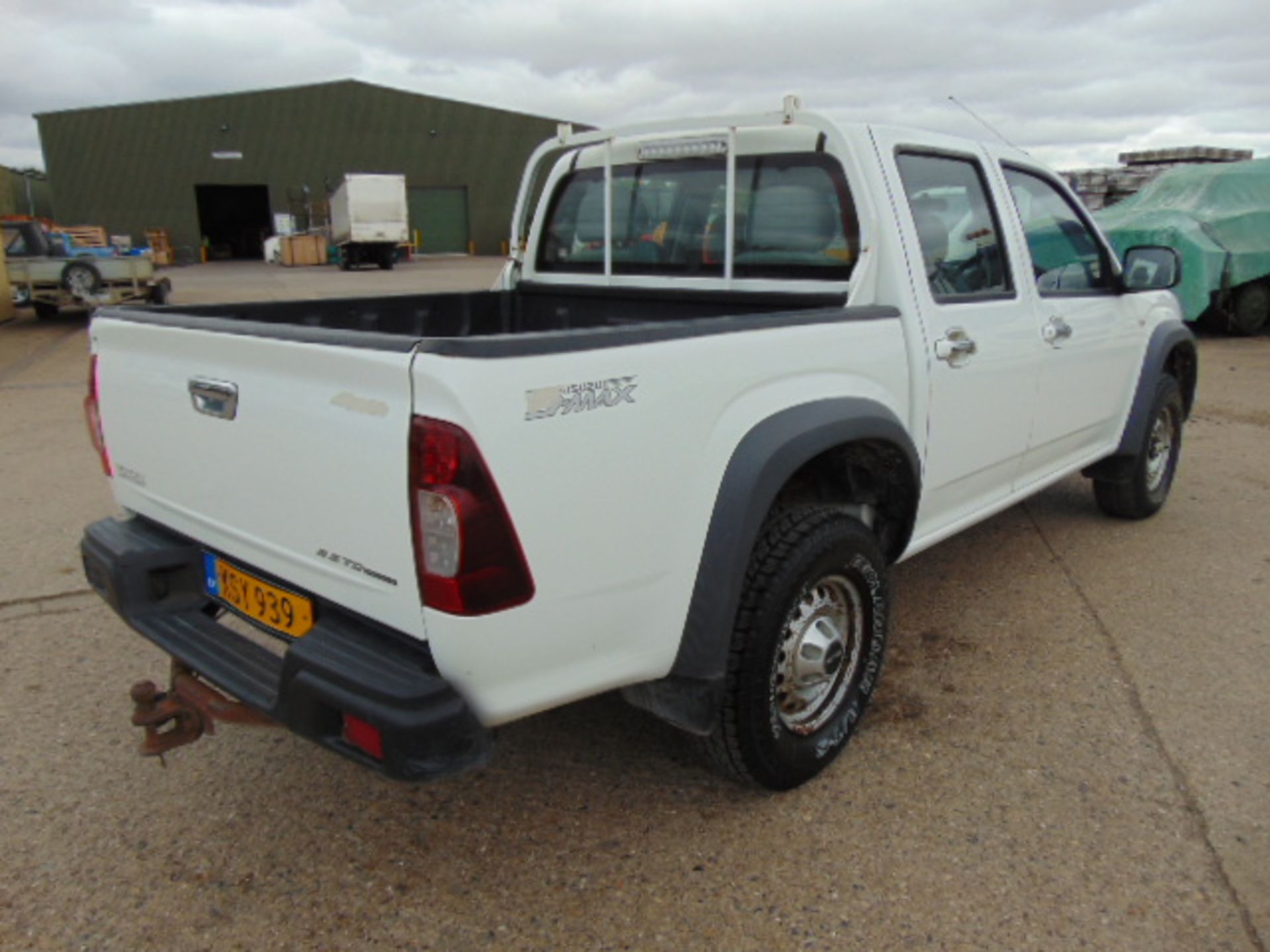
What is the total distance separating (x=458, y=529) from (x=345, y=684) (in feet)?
1.34

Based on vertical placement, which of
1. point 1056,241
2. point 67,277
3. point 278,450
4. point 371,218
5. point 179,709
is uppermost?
point 1056,241

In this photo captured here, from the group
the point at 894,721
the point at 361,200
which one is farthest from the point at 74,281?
the point at 361,200

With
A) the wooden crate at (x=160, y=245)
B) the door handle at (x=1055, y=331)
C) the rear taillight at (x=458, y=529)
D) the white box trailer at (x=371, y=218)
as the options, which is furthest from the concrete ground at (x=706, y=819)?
the wooden crate at (x=160, y=245)

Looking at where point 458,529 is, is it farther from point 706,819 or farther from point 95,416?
point 95,416

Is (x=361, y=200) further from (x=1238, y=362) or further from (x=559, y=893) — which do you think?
(x=559, y=893)

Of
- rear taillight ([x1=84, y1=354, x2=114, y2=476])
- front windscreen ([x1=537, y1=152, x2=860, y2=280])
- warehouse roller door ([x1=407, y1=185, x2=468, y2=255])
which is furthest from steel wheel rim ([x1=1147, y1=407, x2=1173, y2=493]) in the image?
warehouse roller door ([x1=407, y1=185, x2=468, y2=255])

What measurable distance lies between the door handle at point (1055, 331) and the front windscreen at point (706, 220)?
0.99 m

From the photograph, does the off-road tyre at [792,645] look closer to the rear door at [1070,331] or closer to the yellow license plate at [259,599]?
the yellow license plate at [259,599]

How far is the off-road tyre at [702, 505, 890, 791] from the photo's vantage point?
241 centimetres

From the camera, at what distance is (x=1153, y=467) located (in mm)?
4992

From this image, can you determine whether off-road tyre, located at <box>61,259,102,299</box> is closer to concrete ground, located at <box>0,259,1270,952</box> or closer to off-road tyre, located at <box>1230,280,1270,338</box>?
concrete ground, located at <box>0,259,1270,952</box>

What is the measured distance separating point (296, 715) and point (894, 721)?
188cm

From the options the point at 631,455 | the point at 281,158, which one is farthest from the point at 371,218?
the point at 631,455

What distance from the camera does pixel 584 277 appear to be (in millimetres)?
4023
